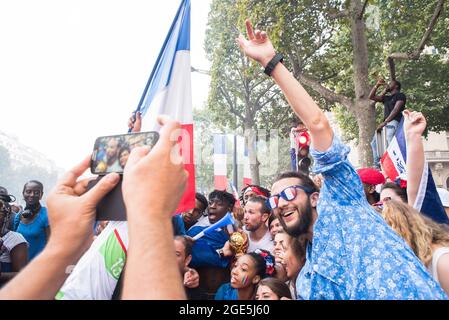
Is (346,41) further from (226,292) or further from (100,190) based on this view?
(100,190)

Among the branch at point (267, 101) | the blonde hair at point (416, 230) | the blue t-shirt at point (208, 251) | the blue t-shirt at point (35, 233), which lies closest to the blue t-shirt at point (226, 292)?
the blue t-shirt at point (208, 251)

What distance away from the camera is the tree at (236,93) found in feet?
68.0

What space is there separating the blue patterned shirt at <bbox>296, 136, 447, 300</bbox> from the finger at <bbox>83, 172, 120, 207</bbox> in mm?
1002

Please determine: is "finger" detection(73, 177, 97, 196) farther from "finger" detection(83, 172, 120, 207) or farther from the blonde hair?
the blonde hair

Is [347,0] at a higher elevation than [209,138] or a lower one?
lower

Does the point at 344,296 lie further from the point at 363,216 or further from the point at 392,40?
the point at 392,40

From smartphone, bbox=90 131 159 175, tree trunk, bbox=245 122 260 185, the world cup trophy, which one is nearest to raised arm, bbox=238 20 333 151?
smartphone, bbox=90 131 159 175

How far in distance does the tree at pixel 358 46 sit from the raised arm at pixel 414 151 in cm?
606

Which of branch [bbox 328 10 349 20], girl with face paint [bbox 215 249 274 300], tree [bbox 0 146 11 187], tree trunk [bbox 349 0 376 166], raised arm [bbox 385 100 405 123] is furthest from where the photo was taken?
tree [bbox 0 146 11 187]

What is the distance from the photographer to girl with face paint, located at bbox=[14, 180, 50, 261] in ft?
15.2

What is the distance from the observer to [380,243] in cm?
160

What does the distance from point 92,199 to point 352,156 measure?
4622cm

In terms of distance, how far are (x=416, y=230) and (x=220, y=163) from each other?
755 cm

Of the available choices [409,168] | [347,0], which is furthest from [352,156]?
[409,168]
